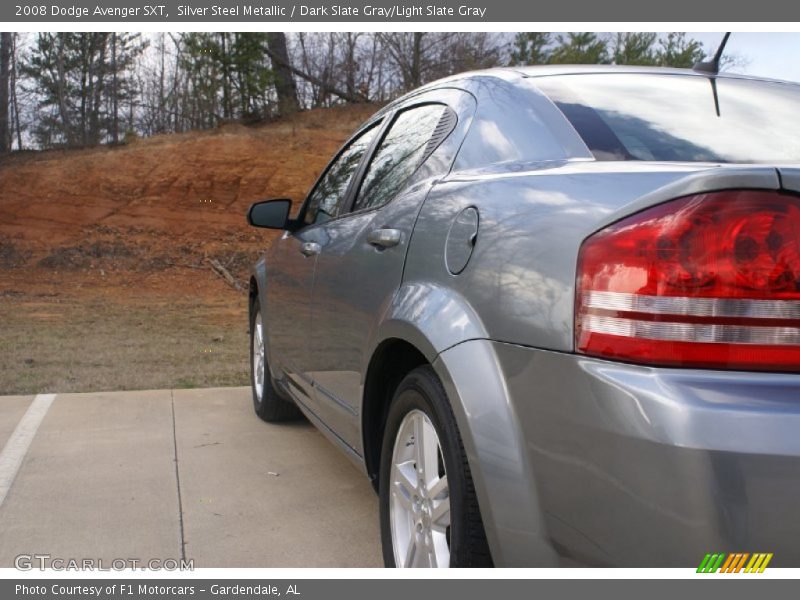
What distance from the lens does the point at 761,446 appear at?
5.37 ft

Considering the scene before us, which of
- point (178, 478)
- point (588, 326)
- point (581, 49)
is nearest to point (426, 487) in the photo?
point (588, 326)

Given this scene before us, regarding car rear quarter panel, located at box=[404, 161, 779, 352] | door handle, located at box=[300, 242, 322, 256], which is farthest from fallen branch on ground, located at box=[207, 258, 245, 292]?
car rear quarter panel, located at box=[404, 161, 779, 352]

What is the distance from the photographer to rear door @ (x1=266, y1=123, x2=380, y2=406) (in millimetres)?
4012

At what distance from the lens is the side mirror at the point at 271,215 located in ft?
15.1

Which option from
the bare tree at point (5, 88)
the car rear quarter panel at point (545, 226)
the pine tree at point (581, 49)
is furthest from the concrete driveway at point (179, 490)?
the bare tree at point (5, 88)

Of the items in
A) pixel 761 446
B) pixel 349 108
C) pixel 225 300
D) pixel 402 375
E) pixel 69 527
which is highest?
pixel 349 108

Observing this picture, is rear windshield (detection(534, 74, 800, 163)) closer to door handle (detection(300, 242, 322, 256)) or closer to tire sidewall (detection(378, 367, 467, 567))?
tire sidewall (detection(378, 367, 467, 567))

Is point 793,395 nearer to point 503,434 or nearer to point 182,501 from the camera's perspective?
point 503,434

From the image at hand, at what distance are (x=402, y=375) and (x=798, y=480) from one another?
149 centimetres

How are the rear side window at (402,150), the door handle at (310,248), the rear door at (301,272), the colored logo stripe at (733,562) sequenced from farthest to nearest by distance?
the rear door at (301,272), the door handle at (310,248), the rear side window at (402,150), the colored logo stripe at (733,562)

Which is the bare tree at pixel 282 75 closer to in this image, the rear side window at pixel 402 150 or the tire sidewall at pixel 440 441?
the rear side window at pixel 402 150

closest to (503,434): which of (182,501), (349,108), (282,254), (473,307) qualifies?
(473,307)

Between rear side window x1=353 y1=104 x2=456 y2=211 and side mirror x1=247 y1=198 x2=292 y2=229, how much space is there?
39.0 inches

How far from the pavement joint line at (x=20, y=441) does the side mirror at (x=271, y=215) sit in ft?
5.92
